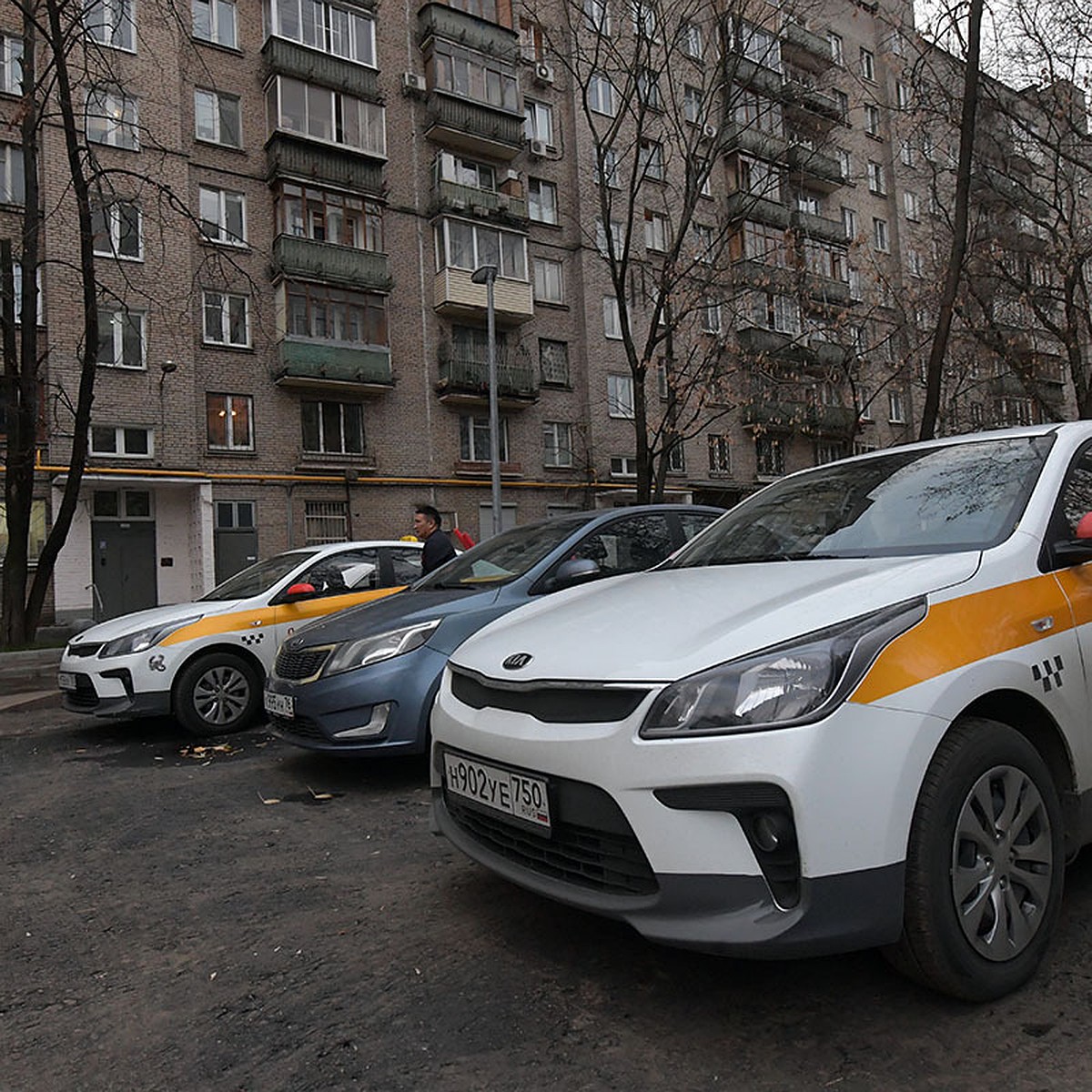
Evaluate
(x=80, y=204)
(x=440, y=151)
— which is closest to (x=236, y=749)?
(x=80, y=204)

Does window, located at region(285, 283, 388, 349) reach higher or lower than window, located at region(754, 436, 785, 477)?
higher

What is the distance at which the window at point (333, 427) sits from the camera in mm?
22938

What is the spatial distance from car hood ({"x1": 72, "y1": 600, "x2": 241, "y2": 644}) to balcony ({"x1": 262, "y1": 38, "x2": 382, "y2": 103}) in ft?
68.8

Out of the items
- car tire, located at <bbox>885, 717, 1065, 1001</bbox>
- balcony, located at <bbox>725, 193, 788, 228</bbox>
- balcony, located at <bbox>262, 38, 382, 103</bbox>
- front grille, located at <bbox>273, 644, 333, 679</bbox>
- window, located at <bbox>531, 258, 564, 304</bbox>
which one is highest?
balcony, located at <bbox>262, 38, 382, 103</bbox>

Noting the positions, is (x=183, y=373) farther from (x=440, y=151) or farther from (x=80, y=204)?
(x=440, y=151)

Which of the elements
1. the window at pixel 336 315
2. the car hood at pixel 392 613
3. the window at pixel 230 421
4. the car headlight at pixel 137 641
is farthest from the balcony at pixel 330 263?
the car hood at pixel 392 613

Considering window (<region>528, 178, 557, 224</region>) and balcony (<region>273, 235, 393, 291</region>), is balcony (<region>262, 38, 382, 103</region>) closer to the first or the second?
balcony (<region>273, 235, 393, 291</region>)

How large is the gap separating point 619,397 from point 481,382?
5.32 metres

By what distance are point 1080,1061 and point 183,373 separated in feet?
73.0

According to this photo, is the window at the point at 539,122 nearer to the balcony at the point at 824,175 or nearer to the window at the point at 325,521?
the balcony at the point at 824,175

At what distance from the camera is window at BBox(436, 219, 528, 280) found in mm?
24906

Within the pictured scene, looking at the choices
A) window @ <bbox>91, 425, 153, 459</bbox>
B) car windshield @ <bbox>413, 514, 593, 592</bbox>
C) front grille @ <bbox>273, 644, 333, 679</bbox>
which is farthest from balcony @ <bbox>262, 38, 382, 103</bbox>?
front grille @ <bbox>273, 644, 333, 679</bbox>

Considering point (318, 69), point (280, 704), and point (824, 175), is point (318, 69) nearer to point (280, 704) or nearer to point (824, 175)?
point (824, 175)

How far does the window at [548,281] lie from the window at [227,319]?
9.08m
